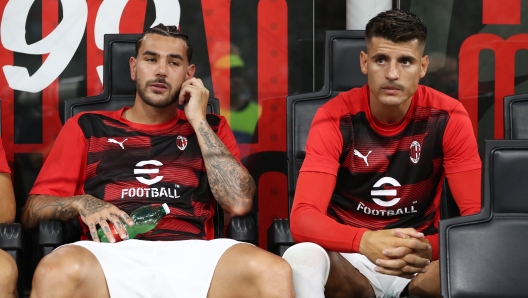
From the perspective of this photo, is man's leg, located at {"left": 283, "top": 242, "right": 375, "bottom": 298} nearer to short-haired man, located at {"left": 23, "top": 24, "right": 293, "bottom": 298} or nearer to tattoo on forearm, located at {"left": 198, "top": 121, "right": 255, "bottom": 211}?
short-haired man, located at {"left": 23, "top": 24, "right": 293, "bottom": 298}

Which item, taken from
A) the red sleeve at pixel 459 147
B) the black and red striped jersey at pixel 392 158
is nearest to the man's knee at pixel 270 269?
the black and red striped jersey at pixel 392 158

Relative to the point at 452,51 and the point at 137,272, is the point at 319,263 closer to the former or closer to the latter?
the point at 137,272

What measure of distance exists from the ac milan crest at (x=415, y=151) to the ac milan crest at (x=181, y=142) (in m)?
0.79

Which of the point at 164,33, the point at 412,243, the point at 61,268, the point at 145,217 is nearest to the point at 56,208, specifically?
the point at 145,217

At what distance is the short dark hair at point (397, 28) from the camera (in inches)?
93.2

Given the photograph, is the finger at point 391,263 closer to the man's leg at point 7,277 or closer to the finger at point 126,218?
the finger at point 126,218

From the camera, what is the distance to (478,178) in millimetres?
2367

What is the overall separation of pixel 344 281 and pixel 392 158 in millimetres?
437

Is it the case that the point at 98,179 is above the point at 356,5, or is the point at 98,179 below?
below

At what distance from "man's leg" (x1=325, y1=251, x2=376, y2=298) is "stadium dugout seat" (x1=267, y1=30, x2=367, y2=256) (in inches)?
22.4

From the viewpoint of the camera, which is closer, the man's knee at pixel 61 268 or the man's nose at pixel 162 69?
the man's knee at pixel 61 268

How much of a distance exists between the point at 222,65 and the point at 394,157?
47.8 inches

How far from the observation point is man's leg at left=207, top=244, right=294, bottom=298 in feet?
6.93

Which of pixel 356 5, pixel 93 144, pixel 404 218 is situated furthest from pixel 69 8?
pixel 404 218
